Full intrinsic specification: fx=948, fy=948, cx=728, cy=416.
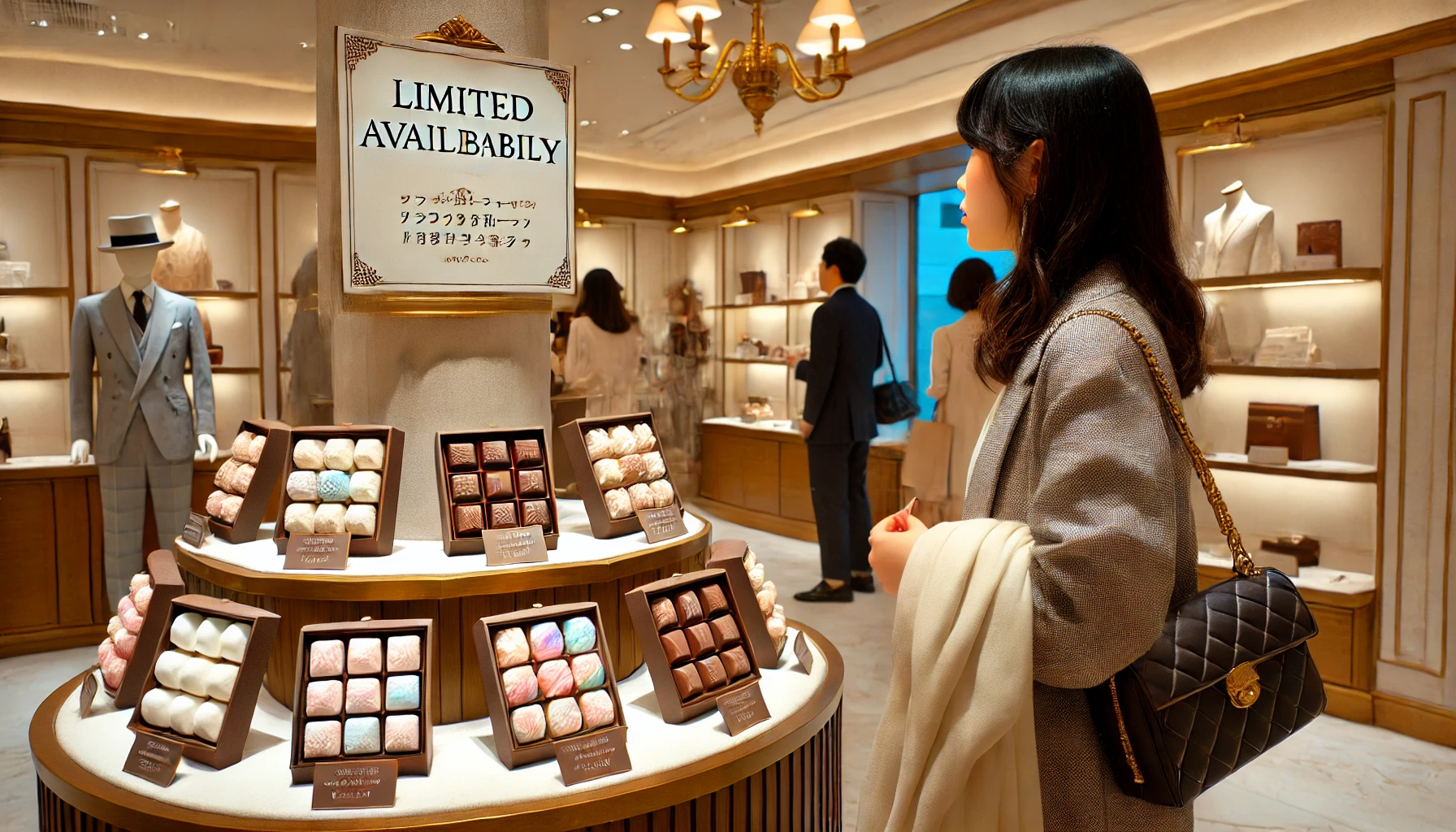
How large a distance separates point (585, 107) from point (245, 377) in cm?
266

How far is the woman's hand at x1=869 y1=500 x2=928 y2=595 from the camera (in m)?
1.12

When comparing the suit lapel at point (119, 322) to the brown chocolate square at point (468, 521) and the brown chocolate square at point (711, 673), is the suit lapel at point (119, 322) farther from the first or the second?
the brown chocolate square at point (711, 673)

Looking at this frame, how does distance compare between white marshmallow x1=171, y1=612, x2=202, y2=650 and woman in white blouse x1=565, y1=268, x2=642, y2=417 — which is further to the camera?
woman in white blouse x1=565, y1=268, x2=642, y2=417

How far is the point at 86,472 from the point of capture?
438 centimetres

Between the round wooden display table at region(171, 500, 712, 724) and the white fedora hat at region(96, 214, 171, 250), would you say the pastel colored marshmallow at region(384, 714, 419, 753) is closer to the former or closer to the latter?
the round wooden display table at region(171, 500, 712, 724)

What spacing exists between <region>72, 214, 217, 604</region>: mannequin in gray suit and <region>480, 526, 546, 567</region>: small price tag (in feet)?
8.63

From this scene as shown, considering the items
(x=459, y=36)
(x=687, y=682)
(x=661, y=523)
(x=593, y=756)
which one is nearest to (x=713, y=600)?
(x=687, y=682)

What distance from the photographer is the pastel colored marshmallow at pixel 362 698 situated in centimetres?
147

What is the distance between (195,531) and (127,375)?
8.00 feet

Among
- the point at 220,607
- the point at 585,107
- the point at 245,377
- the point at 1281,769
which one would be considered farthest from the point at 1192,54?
the point at 245,377

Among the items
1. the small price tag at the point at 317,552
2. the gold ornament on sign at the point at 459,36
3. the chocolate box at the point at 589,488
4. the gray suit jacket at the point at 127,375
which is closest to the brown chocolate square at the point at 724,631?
the chocolate box at the point at 589,488

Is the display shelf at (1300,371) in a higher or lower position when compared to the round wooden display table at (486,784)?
higher

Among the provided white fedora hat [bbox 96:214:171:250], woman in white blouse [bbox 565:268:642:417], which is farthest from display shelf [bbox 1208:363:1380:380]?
white fedora hat [bbox 96:214:171:250]

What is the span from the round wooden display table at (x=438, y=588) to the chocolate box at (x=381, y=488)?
0.03m
